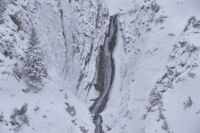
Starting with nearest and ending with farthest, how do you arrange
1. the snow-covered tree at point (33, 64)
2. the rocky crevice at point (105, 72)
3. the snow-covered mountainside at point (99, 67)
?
1. the snow-covered mountainside at point (99, 67)
2. the snow-covered tree at point (33, 64)
3. the rocky crevice at point (105, 72)

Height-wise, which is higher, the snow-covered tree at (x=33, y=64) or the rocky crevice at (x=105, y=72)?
the snow-covered tree at (x=33, y=64)

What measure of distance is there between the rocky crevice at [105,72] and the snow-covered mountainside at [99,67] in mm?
128

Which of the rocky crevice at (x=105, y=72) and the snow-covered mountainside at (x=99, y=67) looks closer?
the snow-covered mountainside at (x=99, y=67)

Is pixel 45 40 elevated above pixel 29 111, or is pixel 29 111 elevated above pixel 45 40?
pixel 45 40

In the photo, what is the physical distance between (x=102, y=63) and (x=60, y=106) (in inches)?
474

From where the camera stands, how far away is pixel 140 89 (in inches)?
992

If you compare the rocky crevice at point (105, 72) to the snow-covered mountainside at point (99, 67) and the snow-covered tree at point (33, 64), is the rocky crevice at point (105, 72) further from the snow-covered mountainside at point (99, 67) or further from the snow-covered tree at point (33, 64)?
the snow-covered tree at point (33, 64)

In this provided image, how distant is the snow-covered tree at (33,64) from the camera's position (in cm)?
1933

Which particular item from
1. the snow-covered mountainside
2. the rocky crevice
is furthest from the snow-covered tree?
the rocky crevice

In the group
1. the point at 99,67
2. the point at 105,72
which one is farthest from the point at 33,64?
the point at 105,72

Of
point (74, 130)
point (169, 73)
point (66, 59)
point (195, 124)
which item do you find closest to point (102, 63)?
point (66, 59)

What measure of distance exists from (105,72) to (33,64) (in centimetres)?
1323

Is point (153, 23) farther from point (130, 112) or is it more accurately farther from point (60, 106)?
point (60, 106)

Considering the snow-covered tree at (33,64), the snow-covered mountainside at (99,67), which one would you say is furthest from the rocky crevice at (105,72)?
the snow-covered tree at (33,64)
